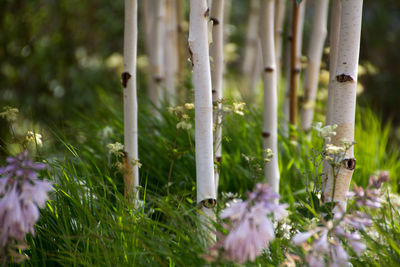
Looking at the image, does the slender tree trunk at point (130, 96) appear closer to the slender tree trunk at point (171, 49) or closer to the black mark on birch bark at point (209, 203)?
the black mark on birch bark at point (209, 203)

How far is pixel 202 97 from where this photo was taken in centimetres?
163

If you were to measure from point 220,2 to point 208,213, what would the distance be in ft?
3.20

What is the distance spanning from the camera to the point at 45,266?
5.06ft

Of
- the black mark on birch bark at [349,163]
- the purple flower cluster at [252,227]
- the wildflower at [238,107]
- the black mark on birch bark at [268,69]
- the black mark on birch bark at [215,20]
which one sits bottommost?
the purple flower cluster at [252,227]

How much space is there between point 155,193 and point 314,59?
173 centimetres

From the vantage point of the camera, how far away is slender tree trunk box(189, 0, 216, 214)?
1.61m

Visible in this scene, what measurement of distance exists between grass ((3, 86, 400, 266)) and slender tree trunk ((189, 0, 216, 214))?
0.11m

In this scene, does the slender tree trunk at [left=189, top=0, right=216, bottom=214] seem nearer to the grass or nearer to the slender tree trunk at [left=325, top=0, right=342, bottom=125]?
the grass

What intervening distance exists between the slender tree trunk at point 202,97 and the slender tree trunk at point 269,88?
60cm

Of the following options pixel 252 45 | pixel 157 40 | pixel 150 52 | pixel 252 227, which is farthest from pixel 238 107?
pixel 252 45

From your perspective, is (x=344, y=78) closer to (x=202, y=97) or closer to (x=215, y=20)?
(x=202, y=97)

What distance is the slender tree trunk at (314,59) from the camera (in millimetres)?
2939

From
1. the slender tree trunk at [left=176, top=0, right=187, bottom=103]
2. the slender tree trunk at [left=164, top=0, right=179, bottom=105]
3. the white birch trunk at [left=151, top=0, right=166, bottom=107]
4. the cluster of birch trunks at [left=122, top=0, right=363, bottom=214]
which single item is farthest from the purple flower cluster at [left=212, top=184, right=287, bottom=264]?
the slender tree trunk at [left=176, top=0, right=187, bottom=103]

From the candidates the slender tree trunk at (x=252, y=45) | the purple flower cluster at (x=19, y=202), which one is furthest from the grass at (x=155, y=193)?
the slender tree trunk at (x=252, y=45)
